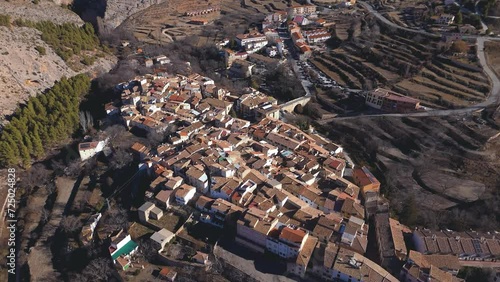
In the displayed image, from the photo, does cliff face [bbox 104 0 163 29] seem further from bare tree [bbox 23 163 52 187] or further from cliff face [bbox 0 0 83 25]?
bare tree [bbox 23 163 52 187]

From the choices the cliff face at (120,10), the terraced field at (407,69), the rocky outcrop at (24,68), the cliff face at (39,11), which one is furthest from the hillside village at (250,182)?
the cliff face at (120,10)

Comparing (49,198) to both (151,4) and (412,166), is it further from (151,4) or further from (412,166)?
(151,4)

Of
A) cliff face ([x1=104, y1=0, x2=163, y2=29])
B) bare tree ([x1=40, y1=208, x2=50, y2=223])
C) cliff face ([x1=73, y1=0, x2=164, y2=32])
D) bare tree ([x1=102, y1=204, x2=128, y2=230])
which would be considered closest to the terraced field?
bare tree ([x1=102, y1=204, x2=128, y2=230])

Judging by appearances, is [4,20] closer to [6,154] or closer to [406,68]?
[6,154]

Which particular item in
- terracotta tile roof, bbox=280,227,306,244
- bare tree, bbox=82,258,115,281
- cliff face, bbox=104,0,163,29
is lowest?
bare tree, bbox=82,258,115,281

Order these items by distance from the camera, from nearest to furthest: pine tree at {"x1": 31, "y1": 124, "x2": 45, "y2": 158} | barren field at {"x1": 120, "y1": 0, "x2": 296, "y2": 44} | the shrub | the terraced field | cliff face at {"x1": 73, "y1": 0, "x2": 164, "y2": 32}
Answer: pine tree at {"x1": 31, "y1": 124, "x2": 45, "y2": 158}, the terraced field, the shrub, cliff face at {"x1": 73, "y1": 0, "x2": 164, "y2": 32}, barren field at {"x1": 120, "y1": 0, "x2": 296, "y2": 44}

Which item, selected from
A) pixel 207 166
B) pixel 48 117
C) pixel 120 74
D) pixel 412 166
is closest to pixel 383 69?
pixel 412 166
